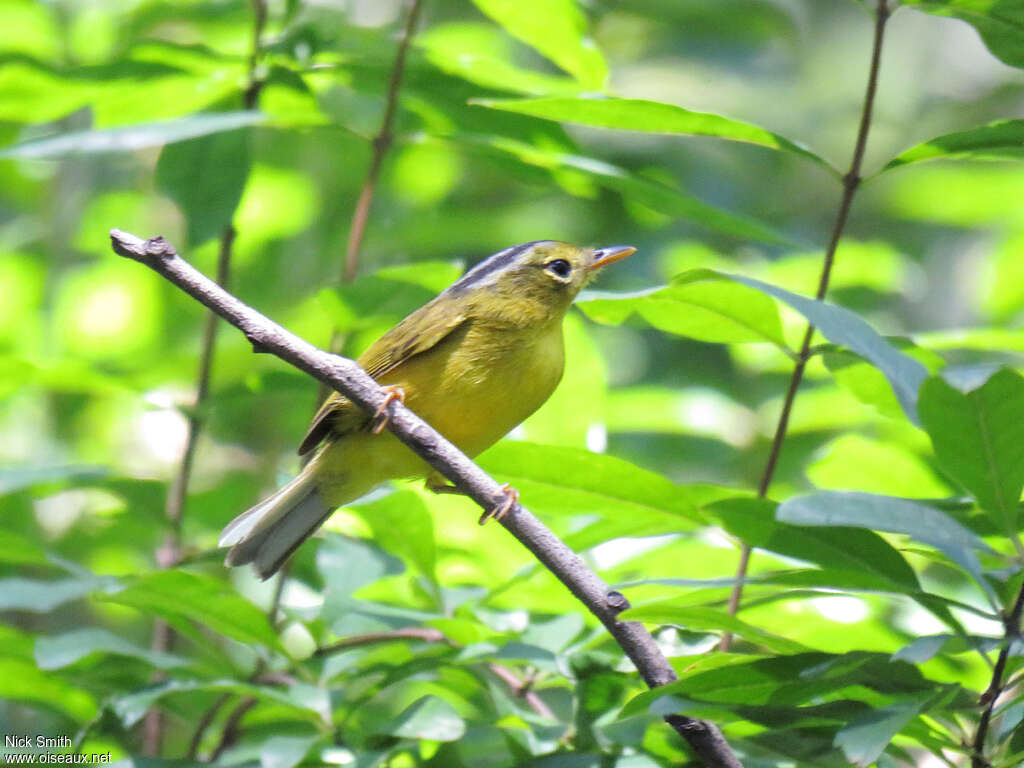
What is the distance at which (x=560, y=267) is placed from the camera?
4043 millimetres

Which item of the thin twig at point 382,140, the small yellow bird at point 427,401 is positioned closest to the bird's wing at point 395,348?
the small yellow bird at point 427,401

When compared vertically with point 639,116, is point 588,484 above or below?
below

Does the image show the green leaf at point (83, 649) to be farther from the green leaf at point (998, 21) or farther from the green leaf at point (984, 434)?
the green leaf at point (998, 21)

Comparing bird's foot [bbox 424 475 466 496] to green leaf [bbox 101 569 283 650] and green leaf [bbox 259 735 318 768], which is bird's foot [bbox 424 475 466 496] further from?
green leaf [bbox 259 735 318 768]

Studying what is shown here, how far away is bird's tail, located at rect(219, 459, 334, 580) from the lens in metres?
3.50

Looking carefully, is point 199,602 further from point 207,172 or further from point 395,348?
point 207,172

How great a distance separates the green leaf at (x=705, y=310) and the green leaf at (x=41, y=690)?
187cm

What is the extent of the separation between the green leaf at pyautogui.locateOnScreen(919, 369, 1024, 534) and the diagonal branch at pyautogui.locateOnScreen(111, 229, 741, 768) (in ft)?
2.05

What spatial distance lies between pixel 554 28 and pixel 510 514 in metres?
1.64

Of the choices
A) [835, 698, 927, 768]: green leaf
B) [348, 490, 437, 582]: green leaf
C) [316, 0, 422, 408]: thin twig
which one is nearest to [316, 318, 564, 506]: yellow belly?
[316, 0, 422, 408]: thin twig

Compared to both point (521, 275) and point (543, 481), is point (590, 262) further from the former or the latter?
point (543, 481)

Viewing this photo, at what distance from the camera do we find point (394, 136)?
11.5 ft

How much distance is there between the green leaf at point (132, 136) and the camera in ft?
9.62

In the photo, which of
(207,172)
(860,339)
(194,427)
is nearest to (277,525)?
(194,427)
